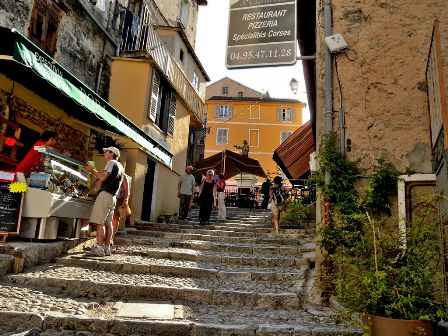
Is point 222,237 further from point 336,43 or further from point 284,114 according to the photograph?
point 284,114

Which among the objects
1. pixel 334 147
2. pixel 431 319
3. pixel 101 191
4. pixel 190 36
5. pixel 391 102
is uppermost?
pixel 190 36

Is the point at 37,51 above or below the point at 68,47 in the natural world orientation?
below

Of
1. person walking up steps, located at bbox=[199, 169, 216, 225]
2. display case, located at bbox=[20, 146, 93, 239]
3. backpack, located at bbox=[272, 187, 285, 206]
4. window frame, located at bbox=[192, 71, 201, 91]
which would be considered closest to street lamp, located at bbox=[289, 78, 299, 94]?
backpack, located at bbox=[272, 187, 285, 206]

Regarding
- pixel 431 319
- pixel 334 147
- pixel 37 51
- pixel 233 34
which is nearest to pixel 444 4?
pixel 334 147

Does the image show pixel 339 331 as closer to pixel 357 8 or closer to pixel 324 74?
pixel 324 74

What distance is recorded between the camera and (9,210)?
5.27 meters

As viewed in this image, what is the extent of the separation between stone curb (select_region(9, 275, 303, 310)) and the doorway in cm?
691

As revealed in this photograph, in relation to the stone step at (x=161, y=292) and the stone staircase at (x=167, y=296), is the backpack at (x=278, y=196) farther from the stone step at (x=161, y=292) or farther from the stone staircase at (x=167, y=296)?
the stone step at (x=161, y=292)

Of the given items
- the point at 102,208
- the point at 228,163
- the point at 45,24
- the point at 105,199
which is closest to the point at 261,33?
the point at 105,199

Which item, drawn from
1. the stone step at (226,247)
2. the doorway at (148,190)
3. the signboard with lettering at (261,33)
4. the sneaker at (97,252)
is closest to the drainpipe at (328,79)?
the signboard with lettering at (261,33)

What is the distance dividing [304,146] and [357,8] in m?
6.93

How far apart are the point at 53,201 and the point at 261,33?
420cm

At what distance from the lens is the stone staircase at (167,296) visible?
363 centimetres

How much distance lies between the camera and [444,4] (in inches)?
200
